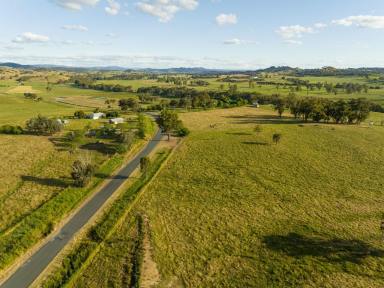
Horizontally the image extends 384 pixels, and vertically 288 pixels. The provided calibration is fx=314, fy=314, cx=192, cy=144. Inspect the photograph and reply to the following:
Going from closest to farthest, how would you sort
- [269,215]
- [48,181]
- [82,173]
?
1. [269,215]
2. [82,173]
3. [48,181]

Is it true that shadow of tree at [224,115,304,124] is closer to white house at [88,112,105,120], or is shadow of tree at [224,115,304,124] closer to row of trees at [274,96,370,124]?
row of trees at [274,96,370,124]

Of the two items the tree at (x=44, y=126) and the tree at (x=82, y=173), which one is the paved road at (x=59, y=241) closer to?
the tree at (x=82, y=173)

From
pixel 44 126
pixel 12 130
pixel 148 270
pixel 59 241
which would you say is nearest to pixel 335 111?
pixel 44 126

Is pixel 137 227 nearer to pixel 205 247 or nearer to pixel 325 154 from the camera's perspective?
pixel 205 247

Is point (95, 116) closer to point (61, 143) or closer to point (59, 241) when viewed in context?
point (61, 143)

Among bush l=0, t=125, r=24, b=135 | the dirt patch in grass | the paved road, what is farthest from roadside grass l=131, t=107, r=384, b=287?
bush l=0, t=125, r=24, b=135

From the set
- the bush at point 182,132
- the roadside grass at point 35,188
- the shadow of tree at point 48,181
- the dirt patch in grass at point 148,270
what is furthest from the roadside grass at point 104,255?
the bush at point 182,132
